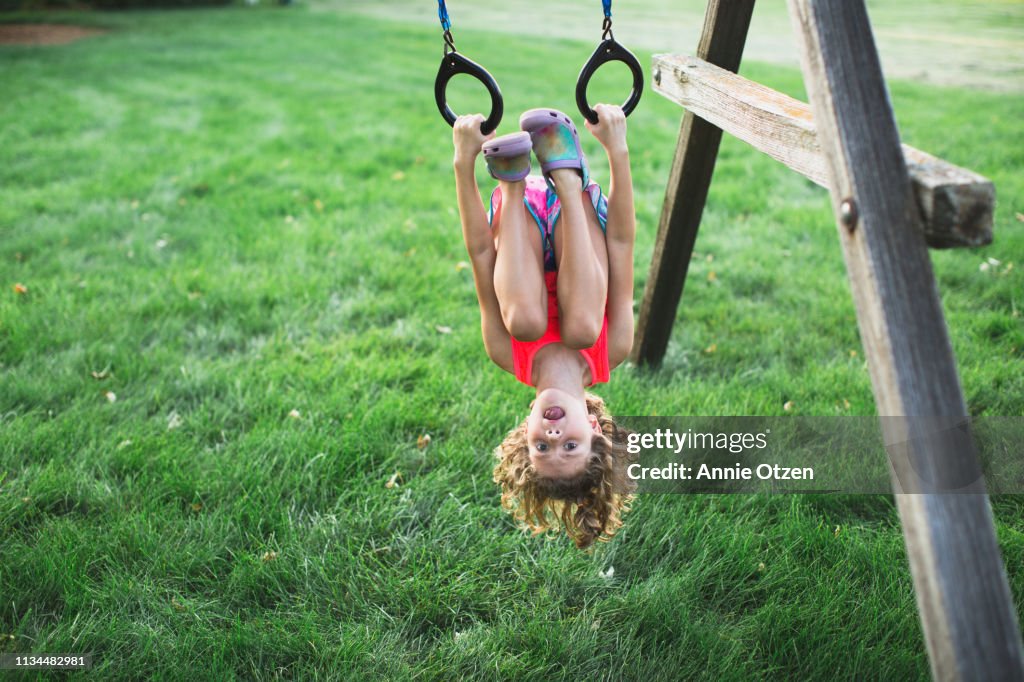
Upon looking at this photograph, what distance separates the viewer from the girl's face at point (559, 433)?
2057 millimetres

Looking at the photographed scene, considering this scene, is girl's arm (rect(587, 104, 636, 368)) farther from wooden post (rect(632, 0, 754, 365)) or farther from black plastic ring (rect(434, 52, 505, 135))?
wooden post (rect(632, 0, 754, 365))

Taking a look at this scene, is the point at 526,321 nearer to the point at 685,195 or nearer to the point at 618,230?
the point at 618,230

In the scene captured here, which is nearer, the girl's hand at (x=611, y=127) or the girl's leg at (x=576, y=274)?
the girl's leg at (x=576, y=274)

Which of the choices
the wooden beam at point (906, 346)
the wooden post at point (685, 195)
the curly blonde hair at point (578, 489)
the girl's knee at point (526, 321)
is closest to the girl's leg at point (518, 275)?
the girl's knee at point (526, 321)

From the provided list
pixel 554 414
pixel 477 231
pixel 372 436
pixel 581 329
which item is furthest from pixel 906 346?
pixel 372 436

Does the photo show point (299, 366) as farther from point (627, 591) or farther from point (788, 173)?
point (788, 173)

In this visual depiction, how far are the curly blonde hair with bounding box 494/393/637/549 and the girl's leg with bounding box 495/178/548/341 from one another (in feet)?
1.26

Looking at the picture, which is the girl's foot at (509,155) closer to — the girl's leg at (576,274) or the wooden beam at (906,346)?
the girl's leg at (576,274)

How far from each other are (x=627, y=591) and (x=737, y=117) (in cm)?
156

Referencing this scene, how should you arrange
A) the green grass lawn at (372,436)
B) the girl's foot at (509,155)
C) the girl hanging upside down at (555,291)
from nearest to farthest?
the girl's foot at (509,155) < the girl hanging upside down at (555,291) < the green grass lawn at (372,436)

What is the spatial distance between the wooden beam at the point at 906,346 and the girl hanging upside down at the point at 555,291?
67cm

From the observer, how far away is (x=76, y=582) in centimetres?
235

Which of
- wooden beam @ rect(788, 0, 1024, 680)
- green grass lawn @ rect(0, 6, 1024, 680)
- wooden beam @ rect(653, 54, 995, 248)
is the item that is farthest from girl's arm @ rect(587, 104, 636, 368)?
green grass lawn @ rect(0, 6, 1024, 680)

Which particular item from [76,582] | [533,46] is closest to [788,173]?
[76,582]
